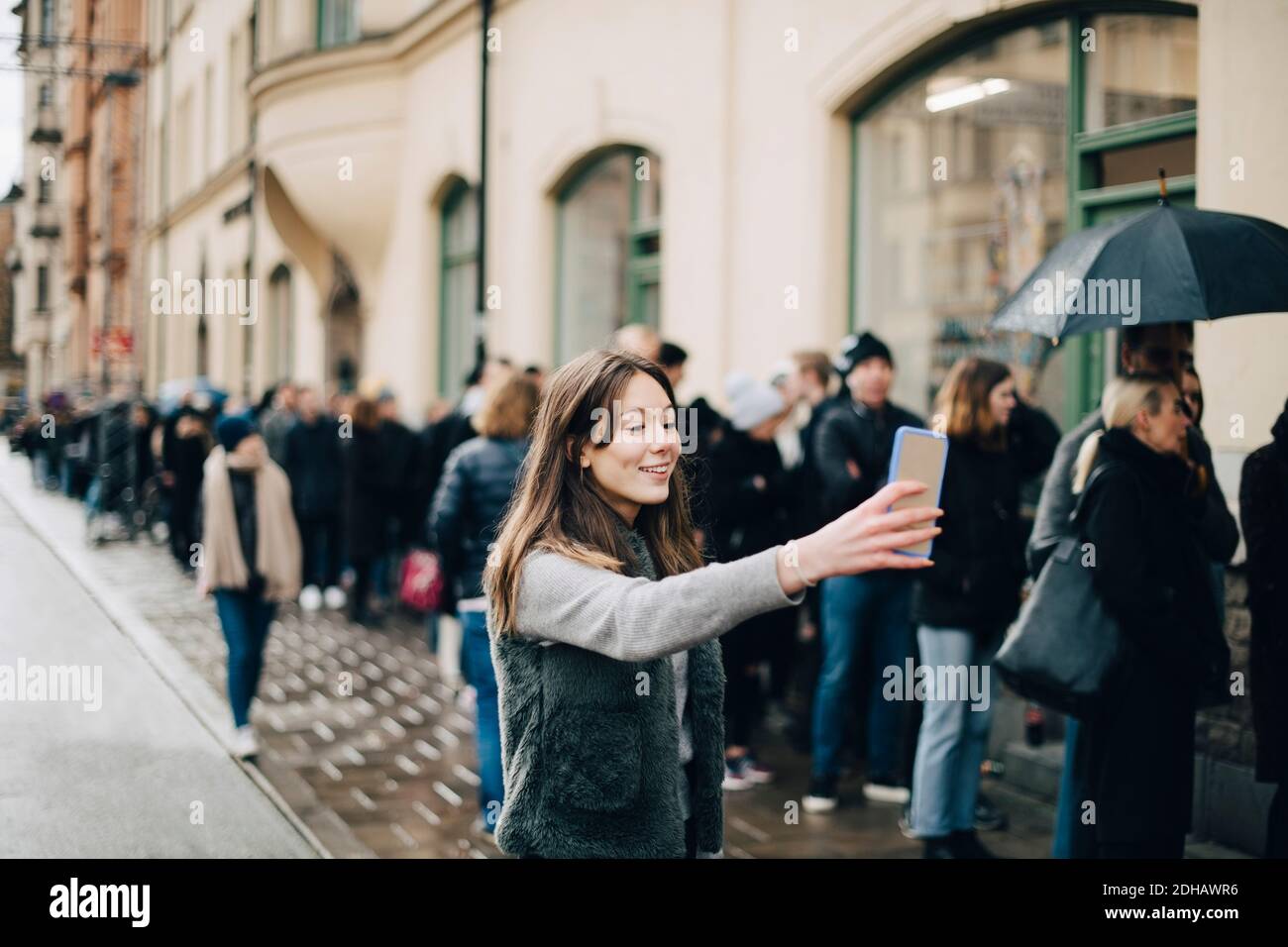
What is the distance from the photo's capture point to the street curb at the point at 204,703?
5340mm

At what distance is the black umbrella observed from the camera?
4.50m

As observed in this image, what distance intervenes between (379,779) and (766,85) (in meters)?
5.40

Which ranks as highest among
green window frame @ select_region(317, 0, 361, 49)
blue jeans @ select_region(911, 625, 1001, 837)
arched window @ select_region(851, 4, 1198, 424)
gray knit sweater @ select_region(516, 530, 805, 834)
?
green window frame @ select_region(317, 0, 361, 49)

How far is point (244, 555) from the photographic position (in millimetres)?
7094

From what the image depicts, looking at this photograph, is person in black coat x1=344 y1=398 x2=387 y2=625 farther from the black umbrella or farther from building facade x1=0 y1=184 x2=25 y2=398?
the black umbrella

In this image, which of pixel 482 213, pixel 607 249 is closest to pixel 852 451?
pixel 607 249

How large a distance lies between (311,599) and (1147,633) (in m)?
9.14

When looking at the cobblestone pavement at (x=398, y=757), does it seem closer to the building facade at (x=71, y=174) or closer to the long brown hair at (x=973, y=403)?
the building facade at (x=71, y=174)

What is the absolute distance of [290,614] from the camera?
12023 mm

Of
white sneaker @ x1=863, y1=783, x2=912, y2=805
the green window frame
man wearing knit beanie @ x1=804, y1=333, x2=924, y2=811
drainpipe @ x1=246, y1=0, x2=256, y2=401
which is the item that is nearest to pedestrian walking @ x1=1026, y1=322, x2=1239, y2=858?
man wearing knit beanie @ x1=804, y1=333, x2=924, y2=811

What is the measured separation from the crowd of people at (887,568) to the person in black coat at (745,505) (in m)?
0.01

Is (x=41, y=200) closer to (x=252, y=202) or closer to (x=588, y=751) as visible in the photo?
(x=588, y=751)

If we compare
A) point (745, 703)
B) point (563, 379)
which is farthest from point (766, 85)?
point (563, 379)
